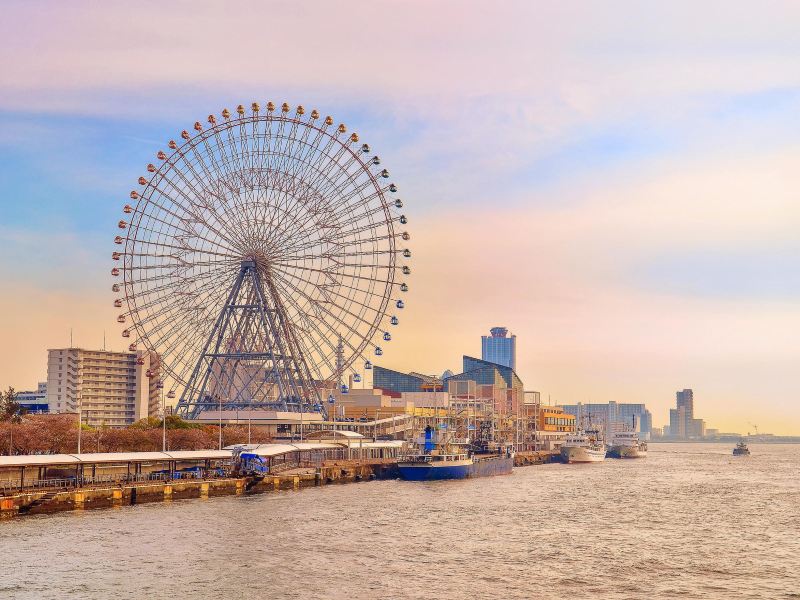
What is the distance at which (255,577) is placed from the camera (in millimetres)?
63188

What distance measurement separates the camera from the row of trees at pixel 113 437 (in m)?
129

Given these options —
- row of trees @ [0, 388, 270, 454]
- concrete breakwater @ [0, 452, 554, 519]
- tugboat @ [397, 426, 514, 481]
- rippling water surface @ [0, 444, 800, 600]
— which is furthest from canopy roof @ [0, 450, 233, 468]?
tugboat @ [397, 426, 514, 481]

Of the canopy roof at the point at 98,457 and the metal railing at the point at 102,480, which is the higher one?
the canopy roof at the point at 98,457

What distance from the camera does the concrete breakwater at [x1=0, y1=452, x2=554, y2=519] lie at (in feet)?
294

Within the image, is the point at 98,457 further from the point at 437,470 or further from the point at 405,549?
the point at 437,470

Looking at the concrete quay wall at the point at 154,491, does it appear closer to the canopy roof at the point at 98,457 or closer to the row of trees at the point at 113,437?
the canopy roof at the point at 98,457

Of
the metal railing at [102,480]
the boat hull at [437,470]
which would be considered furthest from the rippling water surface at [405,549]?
the boat hull at [437,470]

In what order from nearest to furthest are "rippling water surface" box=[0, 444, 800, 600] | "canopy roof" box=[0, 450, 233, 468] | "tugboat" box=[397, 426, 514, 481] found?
A: "rippling water surface" box=[0, 444, 800, 600]
"canopy roof" box=[0, 450, 233, 468]
"tugboat" box=[397, 426, 514, 481]

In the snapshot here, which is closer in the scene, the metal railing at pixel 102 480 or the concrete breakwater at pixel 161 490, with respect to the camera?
the concrete breakwater at pixel 161 490

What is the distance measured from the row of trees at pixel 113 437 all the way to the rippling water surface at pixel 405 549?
32.7m

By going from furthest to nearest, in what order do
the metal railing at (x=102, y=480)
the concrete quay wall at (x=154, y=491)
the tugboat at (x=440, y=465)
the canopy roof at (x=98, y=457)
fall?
the tugboat at (x=440, y=465) → the metal railing at (x=102, y=480) → the canopy roof at (x=98, y=457) → the concrete quay wall at (x=154, y=491)

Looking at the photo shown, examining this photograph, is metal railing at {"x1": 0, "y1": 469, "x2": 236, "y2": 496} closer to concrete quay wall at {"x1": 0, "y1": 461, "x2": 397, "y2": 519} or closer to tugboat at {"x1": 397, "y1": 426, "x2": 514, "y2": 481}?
concrete quay wall at {"x1": 0, "y1": 461, "x2": 397, "y2": 519}

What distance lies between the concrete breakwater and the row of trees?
14.4 meters

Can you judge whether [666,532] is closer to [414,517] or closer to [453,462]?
[414,517]
